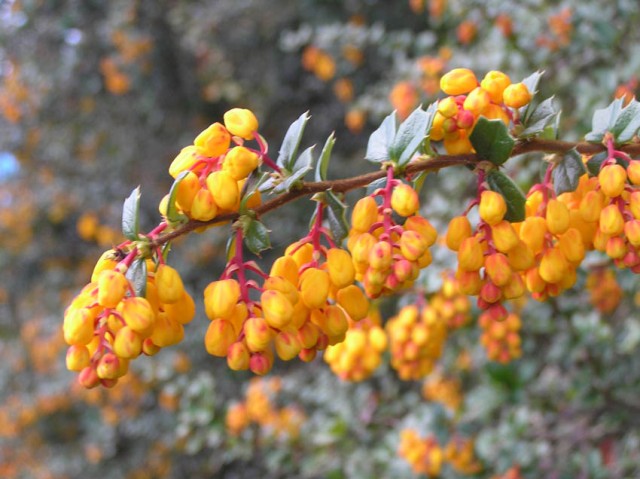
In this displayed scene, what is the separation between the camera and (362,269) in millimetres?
956

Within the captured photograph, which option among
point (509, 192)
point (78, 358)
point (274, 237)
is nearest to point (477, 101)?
point (509, 192)

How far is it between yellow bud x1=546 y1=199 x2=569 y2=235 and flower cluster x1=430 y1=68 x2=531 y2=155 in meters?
0.14

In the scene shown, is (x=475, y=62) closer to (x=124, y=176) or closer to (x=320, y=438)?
(x=320, y=438)

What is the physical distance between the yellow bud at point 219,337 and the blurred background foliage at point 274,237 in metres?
1.01

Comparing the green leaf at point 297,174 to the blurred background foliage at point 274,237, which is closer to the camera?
the green leaf at point 297,174

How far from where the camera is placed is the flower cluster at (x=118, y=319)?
33.0 inches

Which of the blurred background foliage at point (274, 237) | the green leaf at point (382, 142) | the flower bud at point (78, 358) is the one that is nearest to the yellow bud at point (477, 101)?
the green leaf at point (382, 142)

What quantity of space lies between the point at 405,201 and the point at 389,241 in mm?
58

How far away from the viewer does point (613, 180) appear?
3.01ft

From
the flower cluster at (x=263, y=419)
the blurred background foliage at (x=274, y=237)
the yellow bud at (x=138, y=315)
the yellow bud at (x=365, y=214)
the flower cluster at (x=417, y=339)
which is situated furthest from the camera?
the flower cluster at (x=263, y=419)

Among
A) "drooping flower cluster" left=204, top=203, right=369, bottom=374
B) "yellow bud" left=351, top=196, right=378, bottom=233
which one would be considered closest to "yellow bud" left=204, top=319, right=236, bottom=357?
"drooping flower cluster" left=204, top=203, right=369, bottom=374

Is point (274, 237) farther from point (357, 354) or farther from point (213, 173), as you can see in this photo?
point (213, 173)

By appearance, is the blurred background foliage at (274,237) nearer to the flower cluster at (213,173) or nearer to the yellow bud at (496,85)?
the yellow bud at (496,85)

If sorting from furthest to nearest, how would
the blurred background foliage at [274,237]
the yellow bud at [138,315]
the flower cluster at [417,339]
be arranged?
the blurred background foliage at [274,237], the flower cluster at [417,339], the yellow bud at [138,315]
